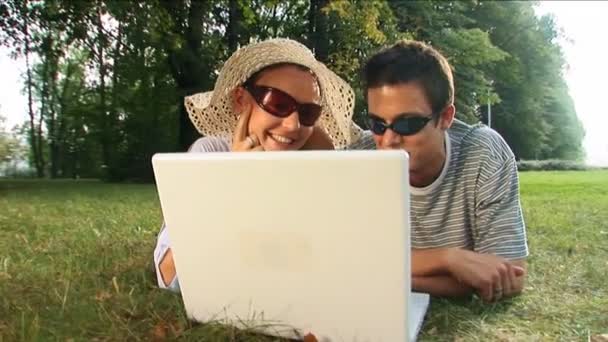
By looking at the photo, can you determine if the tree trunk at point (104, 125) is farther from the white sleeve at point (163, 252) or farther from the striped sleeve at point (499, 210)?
the striped sleeve at point (499, 210)

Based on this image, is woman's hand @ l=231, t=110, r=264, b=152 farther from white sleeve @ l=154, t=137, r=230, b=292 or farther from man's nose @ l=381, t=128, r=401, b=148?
man's nose @ l=381, t=128, r=401, b=148

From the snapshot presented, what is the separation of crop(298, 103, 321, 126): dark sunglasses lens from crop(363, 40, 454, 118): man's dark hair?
0.13 metres

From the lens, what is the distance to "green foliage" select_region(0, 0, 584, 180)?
7.46 m

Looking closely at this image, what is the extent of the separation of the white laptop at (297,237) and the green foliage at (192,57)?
5.69 m

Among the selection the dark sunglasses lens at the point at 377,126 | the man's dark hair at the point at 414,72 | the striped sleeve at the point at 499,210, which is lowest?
the striped sleeve at the point at 499,210

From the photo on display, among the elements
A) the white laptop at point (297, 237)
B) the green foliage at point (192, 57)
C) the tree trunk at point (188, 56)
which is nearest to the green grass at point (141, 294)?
the white laptop at point (297, 237)

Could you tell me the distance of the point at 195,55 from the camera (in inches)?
323

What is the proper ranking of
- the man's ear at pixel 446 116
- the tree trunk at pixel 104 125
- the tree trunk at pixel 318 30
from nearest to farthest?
the man's ear at pixel 446 116
the tree trunk at pixel 318 30
the tree trunk at pixel 104 125

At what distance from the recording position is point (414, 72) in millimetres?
1288

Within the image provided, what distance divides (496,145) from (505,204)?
0.47 feet

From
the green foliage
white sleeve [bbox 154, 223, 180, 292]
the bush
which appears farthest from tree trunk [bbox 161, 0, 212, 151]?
white sleeve [bbox 154, 223, 180, 292]

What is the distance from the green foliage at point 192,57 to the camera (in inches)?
294

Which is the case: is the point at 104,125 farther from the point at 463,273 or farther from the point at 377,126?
the point at 463,273

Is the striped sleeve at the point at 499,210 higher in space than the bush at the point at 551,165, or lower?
higher
